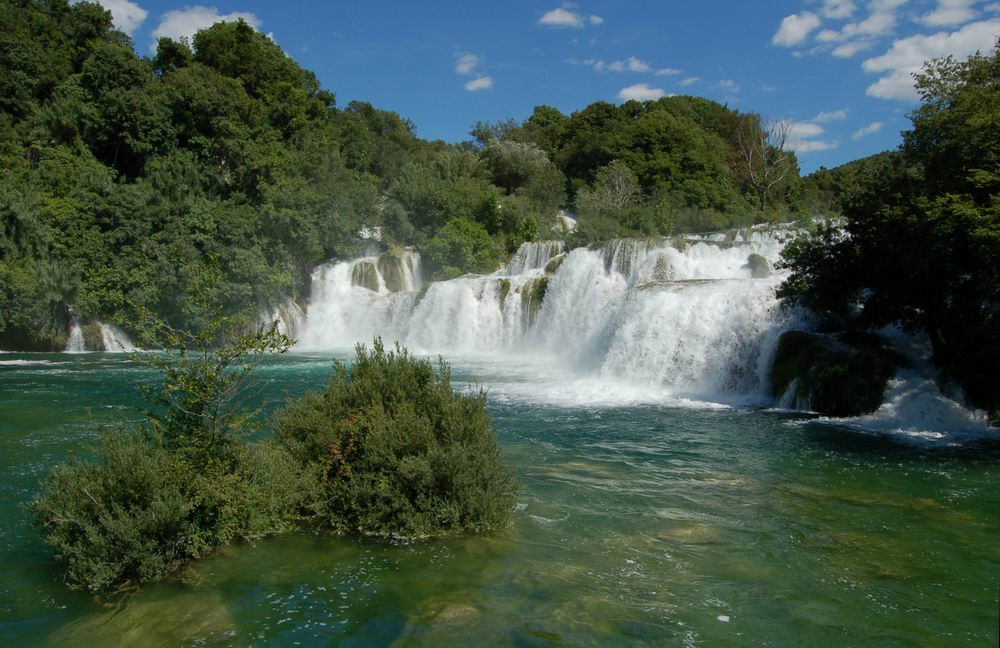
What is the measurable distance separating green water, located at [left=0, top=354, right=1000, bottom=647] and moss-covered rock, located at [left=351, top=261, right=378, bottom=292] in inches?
909

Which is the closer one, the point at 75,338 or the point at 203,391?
the point at 203,391

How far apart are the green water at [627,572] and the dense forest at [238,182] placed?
38.2ft

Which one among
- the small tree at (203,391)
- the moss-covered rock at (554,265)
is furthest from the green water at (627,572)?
the moss-covered rock at (554,265)

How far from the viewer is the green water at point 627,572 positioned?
17.4ft

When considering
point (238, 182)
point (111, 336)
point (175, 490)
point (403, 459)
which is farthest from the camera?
point (238, 182)

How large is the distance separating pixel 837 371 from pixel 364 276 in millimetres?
24216

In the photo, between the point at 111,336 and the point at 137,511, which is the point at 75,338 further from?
the point at 137,511

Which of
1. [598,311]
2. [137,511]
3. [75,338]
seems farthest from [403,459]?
[75,338]

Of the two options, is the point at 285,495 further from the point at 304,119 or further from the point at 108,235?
the point at 304,119

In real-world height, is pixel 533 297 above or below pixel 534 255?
below

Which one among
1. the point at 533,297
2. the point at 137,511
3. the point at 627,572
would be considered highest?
the point at 533,297

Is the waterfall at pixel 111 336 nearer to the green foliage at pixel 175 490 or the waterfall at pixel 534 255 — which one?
the waterfall at pixel 534 255

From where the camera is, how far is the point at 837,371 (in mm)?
14398

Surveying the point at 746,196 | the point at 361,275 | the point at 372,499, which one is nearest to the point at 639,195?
the point at 746,196
